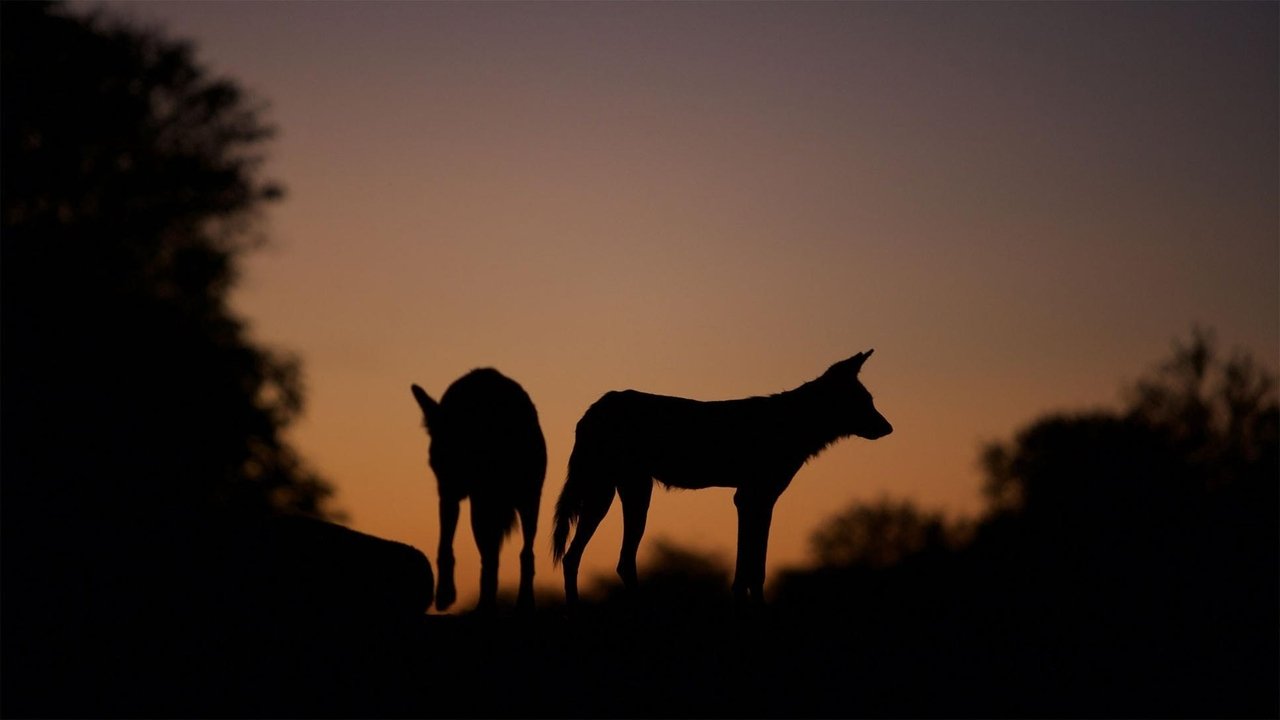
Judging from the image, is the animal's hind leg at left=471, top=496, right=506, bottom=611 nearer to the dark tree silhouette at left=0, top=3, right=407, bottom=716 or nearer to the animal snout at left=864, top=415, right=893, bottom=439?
the dark tree silhouette at left=0, top=3, right=407, bottom=716

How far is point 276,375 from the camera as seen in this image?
24.0 meters

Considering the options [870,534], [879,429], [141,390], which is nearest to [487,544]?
[879,429]

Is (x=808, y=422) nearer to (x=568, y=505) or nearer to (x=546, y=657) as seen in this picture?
(x=568, y=505)

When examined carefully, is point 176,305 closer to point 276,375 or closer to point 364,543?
point 276,375

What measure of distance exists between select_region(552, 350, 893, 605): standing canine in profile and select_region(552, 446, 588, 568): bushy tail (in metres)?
0.01

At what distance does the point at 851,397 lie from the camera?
16.1 m

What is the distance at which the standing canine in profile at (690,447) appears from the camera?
15484 mm

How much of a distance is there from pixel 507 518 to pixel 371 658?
7.15 feet

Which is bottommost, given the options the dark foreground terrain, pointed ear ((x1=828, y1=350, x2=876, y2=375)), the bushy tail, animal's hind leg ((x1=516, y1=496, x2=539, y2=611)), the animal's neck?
the dark foreground terrain

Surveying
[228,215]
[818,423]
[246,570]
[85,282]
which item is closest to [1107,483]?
[818,423]

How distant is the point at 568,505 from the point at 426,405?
3411mm

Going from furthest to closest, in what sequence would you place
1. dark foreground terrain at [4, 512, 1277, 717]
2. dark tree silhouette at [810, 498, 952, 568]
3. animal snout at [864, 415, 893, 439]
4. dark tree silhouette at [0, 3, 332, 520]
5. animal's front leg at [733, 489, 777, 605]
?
dark tree silhouette at [810, 498, 952, 568]
dark tree silhouette at [0, 3, 332, 520]
animal snout at [864, 415, 893, 439]
animal's front leg at [733, 489, 777, 605]
dark foreground terrain at [4, 512, 1277, 717]

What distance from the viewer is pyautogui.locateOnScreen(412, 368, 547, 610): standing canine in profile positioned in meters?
12.1

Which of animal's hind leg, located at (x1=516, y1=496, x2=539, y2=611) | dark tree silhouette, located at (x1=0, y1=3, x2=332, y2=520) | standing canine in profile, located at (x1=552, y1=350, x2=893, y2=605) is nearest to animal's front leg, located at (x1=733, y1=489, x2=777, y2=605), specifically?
standing canine in profile, located at (x1=552, y1=350, x2=893, y2=605)
